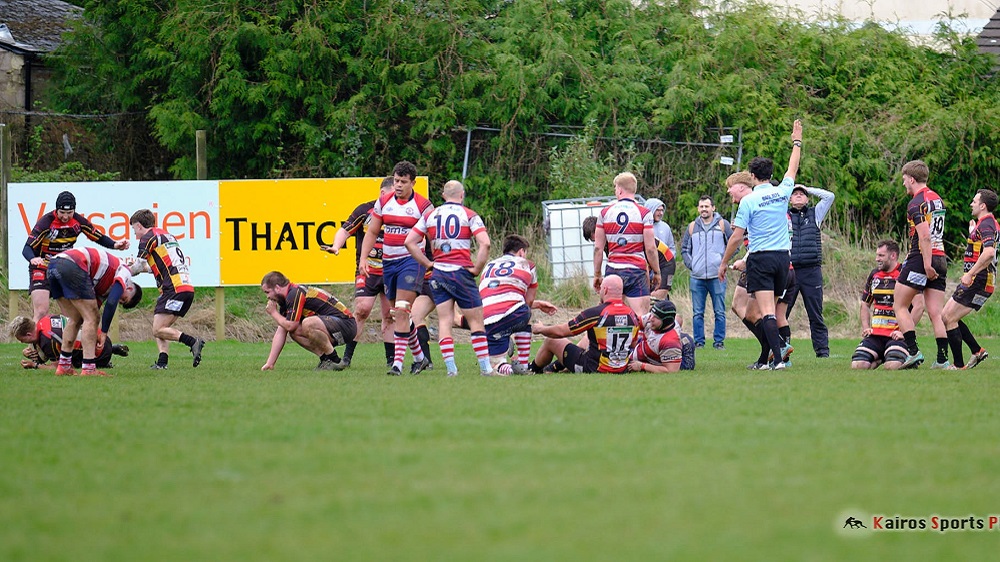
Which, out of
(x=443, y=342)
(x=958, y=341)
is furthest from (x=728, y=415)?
(x=958, y=341)

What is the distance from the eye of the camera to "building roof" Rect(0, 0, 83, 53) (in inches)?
1062

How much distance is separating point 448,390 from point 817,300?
241 inches

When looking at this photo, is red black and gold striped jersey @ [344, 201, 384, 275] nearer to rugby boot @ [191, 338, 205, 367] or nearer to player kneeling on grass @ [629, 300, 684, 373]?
rugby boot @ [191, 338, 205, 367]

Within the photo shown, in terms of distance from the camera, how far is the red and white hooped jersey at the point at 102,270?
38.9ft

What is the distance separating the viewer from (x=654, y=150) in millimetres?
22922

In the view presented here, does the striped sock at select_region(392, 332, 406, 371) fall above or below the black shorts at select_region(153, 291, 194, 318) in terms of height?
below

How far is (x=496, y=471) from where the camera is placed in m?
5.80

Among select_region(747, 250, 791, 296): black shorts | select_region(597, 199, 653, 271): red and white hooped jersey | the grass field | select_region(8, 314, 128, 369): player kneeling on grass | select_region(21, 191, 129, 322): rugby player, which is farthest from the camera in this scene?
select_region(21, 191, 129, 322): rugby player

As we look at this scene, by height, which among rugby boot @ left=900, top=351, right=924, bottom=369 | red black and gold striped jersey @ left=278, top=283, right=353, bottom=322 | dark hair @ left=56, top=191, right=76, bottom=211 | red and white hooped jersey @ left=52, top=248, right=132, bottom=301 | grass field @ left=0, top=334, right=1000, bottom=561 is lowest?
rugby boot @ left=900, top=351, right=924, bottom=369

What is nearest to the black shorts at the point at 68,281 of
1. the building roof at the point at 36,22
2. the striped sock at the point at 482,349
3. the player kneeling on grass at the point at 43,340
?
the player kneeling on grass at the point at 43,340

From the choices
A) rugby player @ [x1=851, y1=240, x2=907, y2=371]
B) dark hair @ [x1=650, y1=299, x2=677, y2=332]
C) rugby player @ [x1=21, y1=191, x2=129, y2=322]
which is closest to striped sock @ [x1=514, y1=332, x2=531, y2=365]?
dark hair @ [x1=650, y1=299, x2=677, y2=332]

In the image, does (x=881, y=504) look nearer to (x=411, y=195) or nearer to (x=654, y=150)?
(x=411, y=195)

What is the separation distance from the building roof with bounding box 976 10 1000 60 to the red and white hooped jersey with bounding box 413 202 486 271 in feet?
59.1

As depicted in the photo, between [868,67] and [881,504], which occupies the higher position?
[868,67]
